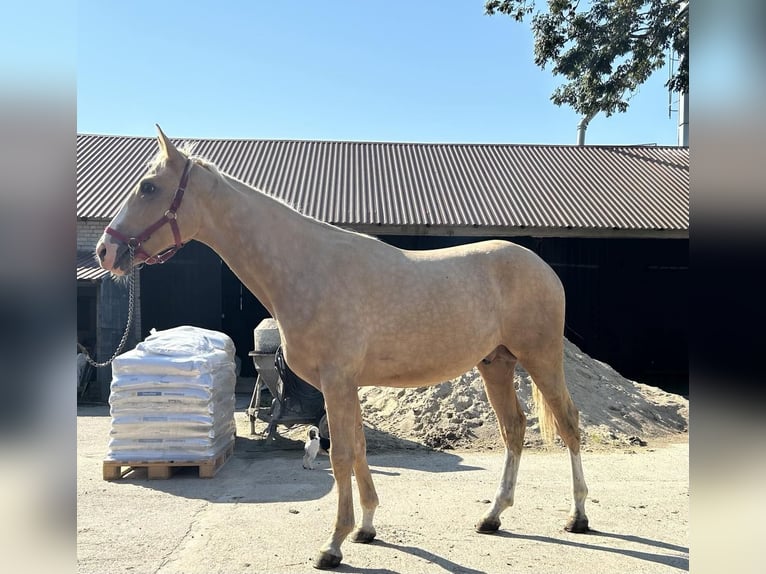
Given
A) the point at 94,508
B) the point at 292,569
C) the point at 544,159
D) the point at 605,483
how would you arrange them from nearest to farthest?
1. the point at 292,569
2. the point at 94,508
3. the point at 605,483
4. the point at 544,159

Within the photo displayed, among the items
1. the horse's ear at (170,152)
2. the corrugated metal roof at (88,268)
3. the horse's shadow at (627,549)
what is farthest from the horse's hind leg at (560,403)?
the corrugated metal roof at (88,268)

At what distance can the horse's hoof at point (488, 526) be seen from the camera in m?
3.90

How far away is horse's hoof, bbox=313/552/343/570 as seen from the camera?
325cm

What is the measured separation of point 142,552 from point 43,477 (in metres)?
2.87

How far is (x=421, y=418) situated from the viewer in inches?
303

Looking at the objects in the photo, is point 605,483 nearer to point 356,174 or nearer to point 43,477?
point 43,477

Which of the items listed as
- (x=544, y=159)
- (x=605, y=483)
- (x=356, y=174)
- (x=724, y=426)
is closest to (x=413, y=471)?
(x=605, y=483)

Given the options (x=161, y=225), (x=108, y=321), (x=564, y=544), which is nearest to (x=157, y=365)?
(x=161, y=225)

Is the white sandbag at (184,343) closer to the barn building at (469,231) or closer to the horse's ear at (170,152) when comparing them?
the horse's ear at (170,152)

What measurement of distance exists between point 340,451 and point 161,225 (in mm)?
1775

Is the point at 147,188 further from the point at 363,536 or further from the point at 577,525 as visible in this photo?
the point at 577,525

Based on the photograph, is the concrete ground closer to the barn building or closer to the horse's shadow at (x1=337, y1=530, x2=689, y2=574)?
the horse's shadow at (x1=337, y1=530, x2=689, y2=574)

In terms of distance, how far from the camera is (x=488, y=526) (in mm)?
3898

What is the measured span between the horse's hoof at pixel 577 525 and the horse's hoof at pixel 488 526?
0.53 metres
